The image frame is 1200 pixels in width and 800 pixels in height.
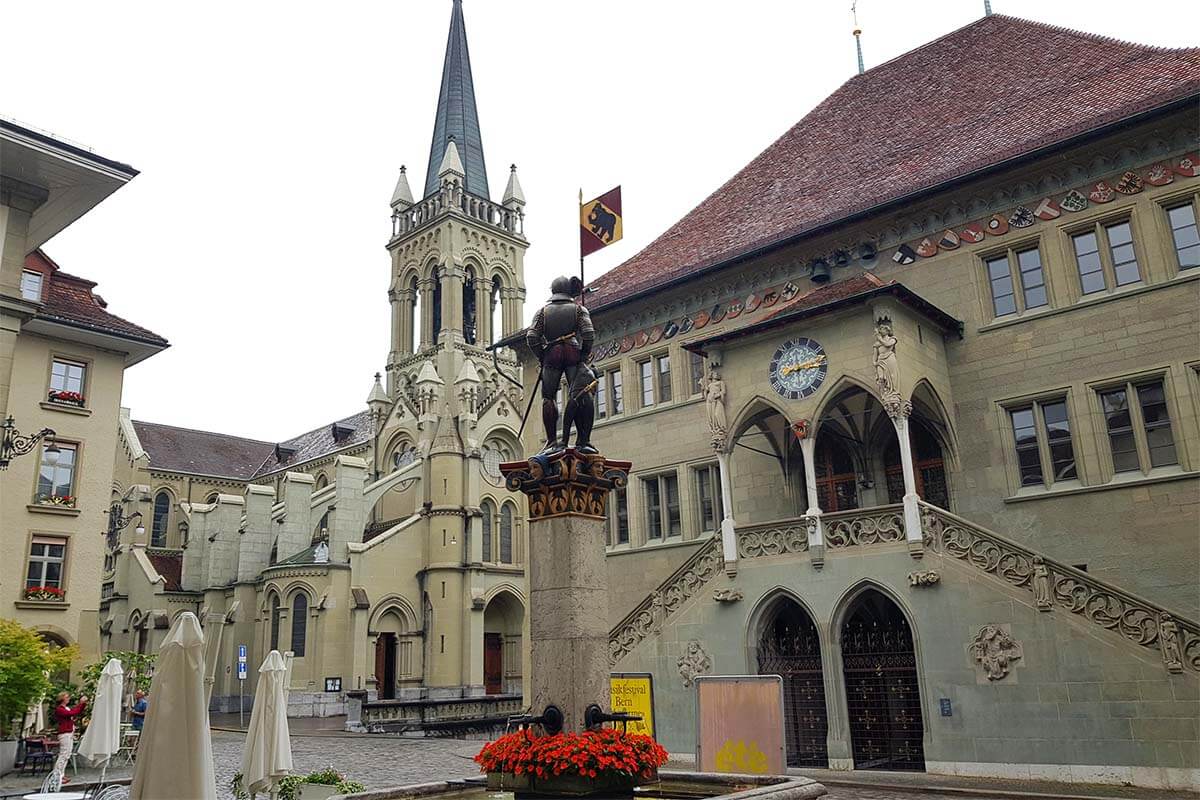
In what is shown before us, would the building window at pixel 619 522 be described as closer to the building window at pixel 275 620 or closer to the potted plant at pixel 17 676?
the potted plant at pixel 17 676

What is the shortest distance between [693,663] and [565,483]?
10.5 meters

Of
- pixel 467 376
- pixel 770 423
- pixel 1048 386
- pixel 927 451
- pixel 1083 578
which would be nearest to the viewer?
pixel 1083 578

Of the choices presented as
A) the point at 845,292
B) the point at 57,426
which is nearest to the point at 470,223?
the point at 57,426

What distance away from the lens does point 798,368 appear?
19.5 meters

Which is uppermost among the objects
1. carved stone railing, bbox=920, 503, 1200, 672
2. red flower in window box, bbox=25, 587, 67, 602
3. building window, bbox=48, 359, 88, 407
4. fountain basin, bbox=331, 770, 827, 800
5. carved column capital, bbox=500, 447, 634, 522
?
building window, bbox=48, 359, 88, 407

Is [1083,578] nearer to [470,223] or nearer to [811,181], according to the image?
[811,181]

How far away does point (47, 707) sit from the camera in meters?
24.9

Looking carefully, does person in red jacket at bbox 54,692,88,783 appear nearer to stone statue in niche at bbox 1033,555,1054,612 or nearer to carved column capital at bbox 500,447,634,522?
carved column capital at bbox 500,447,634,522

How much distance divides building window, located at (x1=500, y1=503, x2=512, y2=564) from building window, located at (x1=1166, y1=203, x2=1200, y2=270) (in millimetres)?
36004

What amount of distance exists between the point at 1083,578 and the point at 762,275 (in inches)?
416

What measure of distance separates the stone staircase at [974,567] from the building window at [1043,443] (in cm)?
287

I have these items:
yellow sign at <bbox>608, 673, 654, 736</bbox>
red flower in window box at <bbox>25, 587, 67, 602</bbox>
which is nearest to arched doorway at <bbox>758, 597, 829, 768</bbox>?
yellow sign at <bbox>608, 673, 654, 736</bbox>

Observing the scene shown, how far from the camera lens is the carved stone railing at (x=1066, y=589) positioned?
14.0 meters

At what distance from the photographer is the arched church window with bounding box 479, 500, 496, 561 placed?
156ft
